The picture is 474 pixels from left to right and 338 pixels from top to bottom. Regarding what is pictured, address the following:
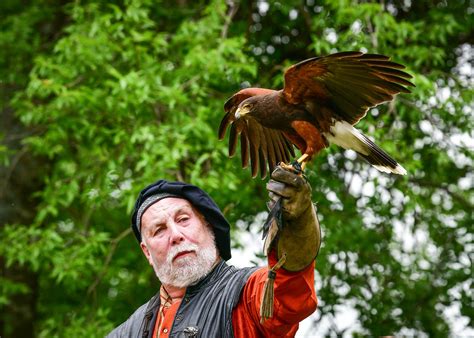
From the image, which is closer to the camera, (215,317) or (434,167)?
(215,317)

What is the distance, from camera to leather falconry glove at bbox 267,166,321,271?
2.79 m

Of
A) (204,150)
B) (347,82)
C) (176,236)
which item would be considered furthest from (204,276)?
(204,150)

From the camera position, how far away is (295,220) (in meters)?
2.84

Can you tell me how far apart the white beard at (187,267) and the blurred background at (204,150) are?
2.49 metres

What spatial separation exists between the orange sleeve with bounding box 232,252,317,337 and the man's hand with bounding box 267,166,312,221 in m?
0.18

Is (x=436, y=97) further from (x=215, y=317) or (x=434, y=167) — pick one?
(x=215, y=317)

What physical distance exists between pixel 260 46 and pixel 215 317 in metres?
4.75

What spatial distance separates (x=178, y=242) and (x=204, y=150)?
305 centimetres

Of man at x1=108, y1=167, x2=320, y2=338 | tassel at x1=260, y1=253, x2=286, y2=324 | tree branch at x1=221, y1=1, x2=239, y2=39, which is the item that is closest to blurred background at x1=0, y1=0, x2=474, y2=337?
tree branch at x1=221, y1=1, x2=239, y2=39

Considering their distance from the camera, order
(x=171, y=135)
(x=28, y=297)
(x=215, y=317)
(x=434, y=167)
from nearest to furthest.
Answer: (x=215, y=317)
(x=171, y=135)
(x=434, y=167)
(x=28, y=297)

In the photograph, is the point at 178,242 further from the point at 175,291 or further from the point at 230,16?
the point at 230,16

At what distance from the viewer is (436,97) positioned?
668 centimetres

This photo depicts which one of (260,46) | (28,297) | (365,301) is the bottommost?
(28,297)

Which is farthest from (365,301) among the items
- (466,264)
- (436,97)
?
(436,97)
